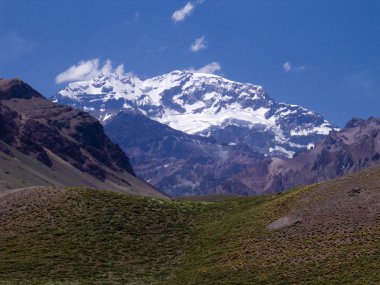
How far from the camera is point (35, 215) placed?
95688mm

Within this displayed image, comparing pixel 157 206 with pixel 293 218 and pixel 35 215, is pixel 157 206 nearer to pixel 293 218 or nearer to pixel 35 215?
pixel 35 215

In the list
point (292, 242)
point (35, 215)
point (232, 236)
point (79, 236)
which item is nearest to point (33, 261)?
point (79, 236)

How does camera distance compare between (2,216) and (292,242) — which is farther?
(2,216)

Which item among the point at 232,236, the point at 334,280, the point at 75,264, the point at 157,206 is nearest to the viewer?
the point at 334,280

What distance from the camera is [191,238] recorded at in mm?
91875

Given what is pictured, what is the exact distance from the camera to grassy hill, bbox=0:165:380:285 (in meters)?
71.3

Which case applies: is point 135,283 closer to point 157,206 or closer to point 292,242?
point 292,242

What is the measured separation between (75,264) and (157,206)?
2650cm

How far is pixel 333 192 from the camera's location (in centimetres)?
9144

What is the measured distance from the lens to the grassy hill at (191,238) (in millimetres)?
71312

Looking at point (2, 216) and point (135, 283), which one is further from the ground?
point (2, 216)

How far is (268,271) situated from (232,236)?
55.4 ft

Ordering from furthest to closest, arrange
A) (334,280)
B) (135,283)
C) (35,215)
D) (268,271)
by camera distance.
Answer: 1. (35,215)
2. (135,283)
3. (268,271)
4. (334,280)

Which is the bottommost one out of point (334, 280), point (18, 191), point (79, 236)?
point (334, 280)
